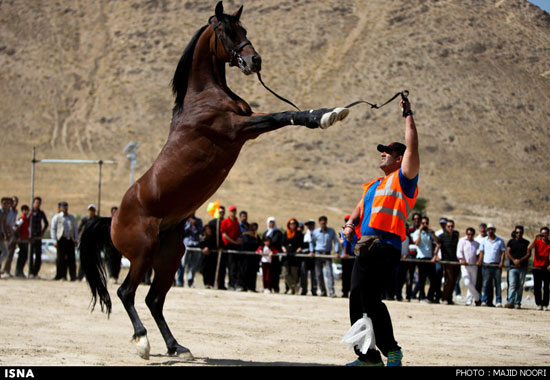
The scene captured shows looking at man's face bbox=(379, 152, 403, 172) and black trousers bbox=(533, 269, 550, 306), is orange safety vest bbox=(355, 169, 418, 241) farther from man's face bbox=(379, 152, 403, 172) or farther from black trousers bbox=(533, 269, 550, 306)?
black trousers bbox=(533, 269, 550, 306)

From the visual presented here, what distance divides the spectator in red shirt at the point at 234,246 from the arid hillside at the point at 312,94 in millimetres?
26858

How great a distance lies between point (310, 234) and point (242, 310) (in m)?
5.64

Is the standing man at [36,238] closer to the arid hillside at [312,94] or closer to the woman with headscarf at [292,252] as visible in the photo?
the woman with headscarf at [292,252]

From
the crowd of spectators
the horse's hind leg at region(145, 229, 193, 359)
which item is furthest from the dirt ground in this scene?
the crowd of spectators

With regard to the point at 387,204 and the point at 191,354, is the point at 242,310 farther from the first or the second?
the point at 387,204

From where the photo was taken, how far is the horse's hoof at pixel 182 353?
24.6 ft

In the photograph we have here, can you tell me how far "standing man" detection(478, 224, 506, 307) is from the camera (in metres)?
15.7

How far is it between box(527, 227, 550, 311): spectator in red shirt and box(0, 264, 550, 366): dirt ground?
27.8 inches

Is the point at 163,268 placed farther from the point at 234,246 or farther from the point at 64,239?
the point at 64,239

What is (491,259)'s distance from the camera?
1612 centimetres

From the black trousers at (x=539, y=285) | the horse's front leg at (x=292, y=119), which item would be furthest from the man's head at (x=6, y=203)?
the horse's front leg at (x=292, y=119)

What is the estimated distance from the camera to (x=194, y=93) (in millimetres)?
7699

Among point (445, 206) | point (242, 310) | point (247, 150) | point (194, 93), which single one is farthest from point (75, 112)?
point (194, 93)

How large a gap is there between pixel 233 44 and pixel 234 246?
11.4 metres
